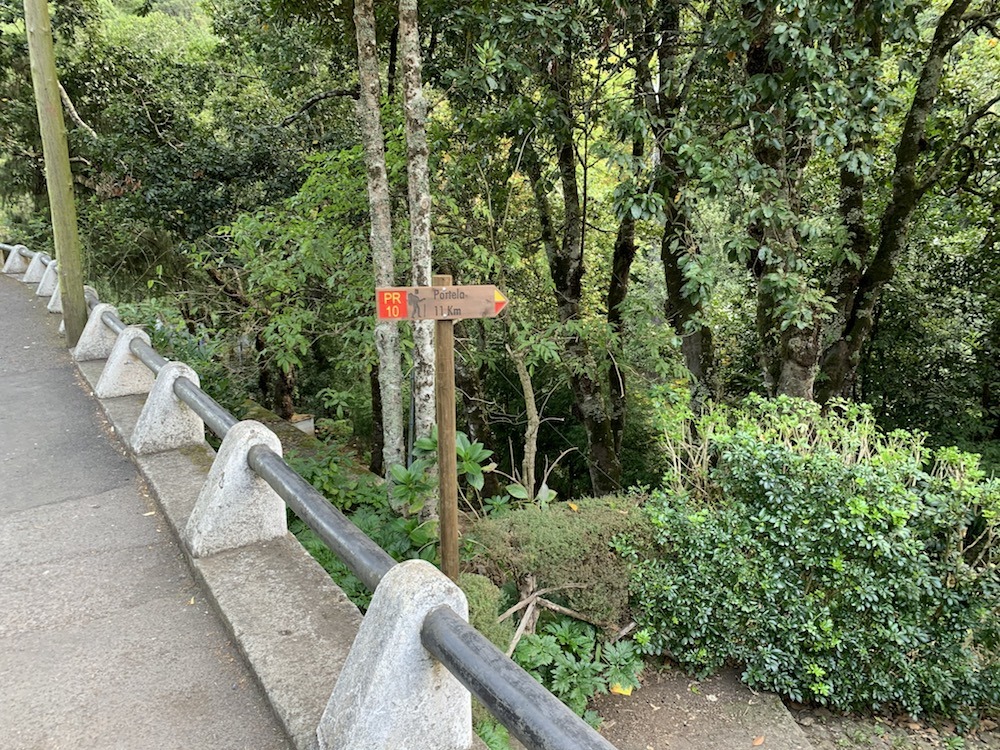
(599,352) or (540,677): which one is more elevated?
(599,352)

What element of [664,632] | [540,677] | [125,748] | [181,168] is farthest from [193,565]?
[181,168]

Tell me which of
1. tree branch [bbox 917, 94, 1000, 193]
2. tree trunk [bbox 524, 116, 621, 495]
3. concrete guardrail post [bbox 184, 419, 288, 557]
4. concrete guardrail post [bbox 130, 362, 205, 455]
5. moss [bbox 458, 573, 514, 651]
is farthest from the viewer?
tree trunk [bbox 524, 116, 621, 495]

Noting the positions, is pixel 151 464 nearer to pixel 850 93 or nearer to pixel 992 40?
pixel 850 93

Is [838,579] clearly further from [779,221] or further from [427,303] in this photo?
[427,303]

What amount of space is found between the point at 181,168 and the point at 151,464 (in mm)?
6738

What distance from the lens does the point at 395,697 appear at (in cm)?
206

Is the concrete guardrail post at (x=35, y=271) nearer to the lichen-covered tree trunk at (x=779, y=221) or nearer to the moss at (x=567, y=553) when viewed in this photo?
the moss at (x=567, y=553)

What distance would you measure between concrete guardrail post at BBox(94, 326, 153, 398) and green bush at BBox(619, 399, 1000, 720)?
490 cm

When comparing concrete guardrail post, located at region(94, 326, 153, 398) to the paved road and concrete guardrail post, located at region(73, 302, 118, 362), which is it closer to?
the paved road

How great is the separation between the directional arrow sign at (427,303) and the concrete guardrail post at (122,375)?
420 centimetres

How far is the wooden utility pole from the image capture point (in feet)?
22.7

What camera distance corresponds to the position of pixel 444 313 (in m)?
3.10

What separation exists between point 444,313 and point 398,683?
1.65 meters

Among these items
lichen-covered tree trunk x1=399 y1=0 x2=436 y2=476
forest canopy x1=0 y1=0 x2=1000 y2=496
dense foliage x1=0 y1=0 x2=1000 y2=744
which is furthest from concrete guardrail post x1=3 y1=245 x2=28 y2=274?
lichen-covered tree trunk x1=399 y1=0 x2=436 y2=476
